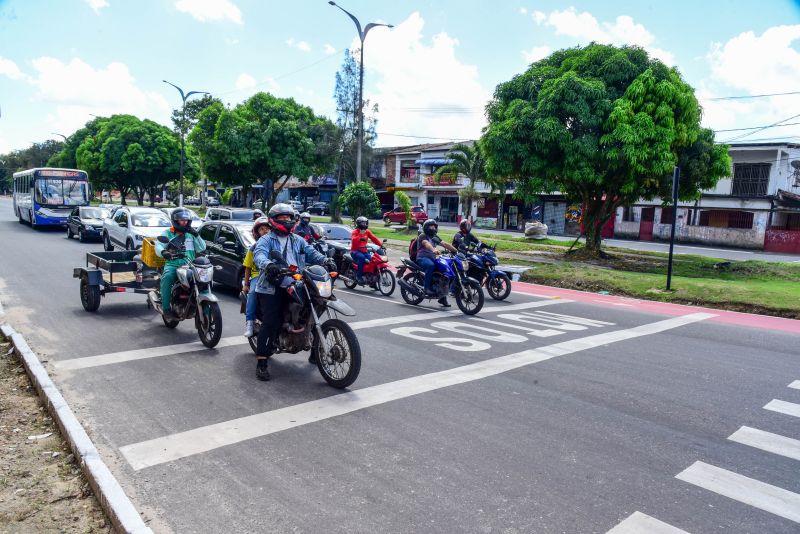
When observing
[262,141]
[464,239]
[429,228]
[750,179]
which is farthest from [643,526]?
[750,179]

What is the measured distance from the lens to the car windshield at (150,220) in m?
18.6

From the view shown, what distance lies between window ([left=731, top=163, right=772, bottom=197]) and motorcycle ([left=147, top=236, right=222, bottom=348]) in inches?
1425

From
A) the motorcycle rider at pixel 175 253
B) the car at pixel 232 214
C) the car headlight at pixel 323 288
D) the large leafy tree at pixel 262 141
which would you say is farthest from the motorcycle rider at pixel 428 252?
the large leafy tree at pixel 262 141

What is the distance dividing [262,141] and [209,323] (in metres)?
30.5

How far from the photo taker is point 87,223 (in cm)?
2262

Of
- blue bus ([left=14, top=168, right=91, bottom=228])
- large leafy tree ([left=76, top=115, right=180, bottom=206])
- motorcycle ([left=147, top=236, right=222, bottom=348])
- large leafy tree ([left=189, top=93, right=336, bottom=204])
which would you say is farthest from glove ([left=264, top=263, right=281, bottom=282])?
large leafy tree ([left=76, top=115, right=180, bottom=206])

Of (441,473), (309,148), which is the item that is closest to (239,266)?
(441,473)

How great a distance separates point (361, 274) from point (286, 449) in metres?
8.49

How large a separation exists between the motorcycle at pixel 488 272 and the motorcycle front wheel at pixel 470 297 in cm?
133

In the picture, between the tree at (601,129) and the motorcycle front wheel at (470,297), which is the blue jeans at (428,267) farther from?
the tree at (601,129)

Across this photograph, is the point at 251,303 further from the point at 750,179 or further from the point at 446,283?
the point at 750,179

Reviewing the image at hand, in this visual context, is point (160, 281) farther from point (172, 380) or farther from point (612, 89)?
point (612, 89)

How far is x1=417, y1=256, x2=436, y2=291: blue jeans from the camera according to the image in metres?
11.0

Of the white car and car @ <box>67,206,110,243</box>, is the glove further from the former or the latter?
car @ <box>67,206,110,243</box>
